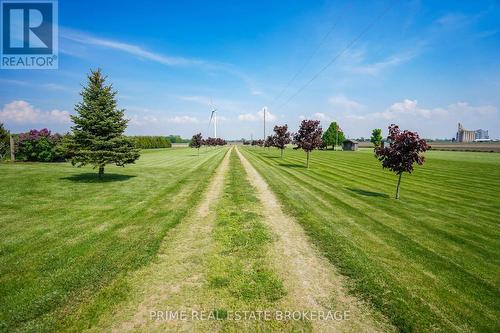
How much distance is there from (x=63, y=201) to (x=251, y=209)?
8.75m

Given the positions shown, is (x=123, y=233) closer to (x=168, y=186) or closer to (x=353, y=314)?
(x=353, y=314)

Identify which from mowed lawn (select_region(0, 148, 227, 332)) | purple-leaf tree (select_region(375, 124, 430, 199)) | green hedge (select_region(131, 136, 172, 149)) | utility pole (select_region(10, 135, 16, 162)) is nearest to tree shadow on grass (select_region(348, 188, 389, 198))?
purple-leaf tree (select_region(375, 124, 430, 199))

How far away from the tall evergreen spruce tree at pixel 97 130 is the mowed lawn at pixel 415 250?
35.4ft

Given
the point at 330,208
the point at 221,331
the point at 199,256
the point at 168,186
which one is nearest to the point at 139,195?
the point at 168,186

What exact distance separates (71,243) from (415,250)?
10.5m

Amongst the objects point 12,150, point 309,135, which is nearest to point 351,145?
point 309,135

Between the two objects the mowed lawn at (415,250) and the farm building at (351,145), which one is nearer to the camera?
the mowed lawn at (415,250)

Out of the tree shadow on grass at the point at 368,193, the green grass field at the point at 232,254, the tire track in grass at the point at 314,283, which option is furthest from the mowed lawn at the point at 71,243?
the tree shadow on grass at the point at 368,193

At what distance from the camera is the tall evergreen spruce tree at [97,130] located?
16812 millimetres

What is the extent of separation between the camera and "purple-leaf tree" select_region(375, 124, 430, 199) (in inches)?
594

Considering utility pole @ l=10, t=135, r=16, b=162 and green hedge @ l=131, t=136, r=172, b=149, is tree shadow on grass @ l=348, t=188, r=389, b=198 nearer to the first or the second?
utility pole @ l=10, t=135, r=16, b=162

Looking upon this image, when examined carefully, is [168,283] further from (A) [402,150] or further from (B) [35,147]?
(B) [35,147]

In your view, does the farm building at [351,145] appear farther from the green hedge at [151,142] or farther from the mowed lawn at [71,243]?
the mowed lawn at [71,243]

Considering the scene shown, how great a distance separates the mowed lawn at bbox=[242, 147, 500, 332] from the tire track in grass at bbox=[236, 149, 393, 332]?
35cm
